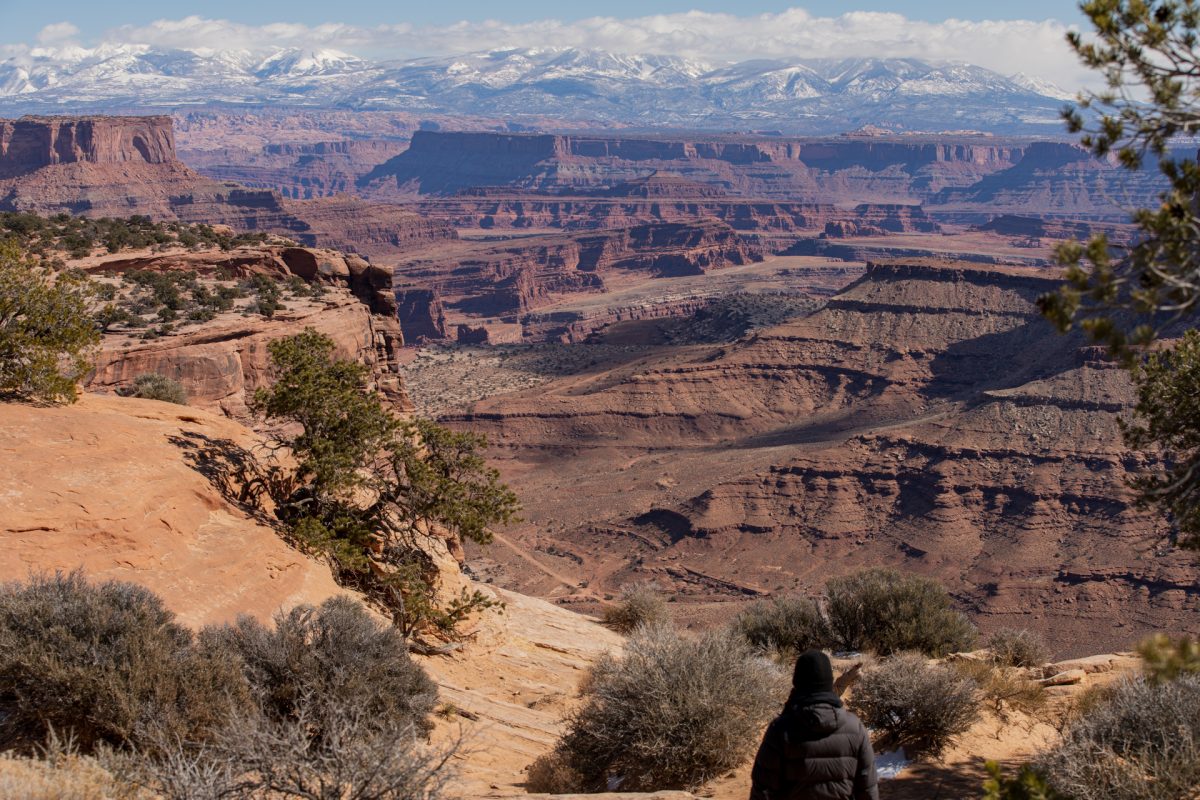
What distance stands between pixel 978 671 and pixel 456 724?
768cm

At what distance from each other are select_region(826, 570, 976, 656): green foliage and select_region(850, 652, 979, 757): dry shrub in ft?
21.8

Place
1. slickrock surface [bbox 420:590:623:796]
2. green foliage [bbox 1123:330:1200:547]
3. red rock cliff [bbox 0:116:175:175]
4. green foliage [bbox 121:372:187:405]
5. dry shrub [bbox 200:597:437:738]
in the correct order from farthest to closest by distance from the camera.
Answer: red rock cliff [bbox 0:116:175:175], green foliage [bbox 121:372:187:405], green foliage [bbox 1123:330:1200:547], slickrock surface [bbox 420:590:623:796], dry shrub [bbox 200:597:437:738]

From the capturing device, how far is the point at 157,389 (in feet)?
85.5

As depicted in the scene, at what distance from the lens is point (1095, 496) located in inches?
2203

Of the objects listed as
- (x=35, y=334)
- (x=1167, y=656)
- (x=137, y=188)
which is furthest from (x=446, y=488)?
(x=137, y=188)

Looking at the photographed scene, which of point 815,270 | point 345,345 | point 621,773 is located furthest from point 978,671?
point 815,270

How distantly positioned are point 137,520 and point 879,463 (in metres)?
52.7

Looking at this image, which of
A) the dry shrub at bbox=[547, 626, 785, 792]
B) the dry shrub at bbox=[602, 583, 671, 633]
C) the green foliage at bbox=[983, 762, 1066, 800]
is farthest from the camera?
the dry shrub at bbox=[602, 583, 671, 633]

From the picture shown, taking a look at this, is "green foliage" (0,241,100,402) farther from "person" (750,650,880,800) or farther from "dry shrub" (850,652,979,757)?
"person" (750,650,880,800)

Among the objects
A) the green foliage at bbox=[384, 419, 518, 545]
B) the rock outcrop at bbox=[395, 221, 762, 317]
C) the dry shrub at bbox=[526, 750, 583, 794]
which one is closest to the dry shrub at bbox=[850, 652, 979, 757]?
the dry shrub at bbox=[526, 750, 583, 794]

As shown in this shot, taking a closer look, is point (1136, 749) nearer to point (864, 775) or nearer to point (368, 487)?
point (864, 775)

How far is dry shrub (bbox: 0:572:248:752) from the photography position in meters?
10.4

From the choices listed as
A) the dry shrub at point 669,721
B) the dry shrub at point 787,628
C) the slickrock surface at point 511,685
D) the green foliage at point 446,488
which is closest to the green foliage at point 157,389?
the green foliage at point 446,488

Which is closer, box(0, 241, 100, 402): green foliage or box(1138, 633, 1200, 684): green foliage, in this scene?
box(1138, 633, 1200, 684): green foliage
